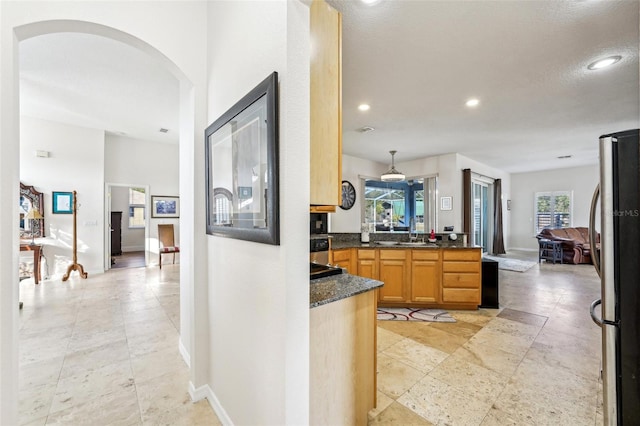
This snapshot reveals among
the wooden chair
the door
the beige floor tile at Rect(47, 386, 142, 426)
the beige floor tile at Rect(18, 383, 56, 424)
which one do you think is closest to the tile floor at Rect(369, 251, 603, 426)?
the beige floor tile at Rect(47, 386, 142, 426)

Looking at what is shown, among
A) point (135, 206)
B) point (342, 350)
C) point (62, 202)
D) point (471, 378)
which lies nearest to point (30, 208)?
point (62, 202)

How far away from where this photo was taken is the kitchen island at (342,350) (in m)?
1.36

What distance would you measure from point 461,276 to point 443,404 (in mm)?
2232

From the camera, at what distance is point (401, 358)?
2.43 metres

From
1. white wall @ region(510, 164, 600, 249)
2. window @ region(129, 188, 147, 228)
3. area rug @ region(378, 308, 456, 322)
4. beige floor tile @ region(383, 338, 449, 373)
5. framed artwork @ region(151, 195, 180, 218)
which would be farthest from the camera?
window @ region(129, 188, 147, 228)

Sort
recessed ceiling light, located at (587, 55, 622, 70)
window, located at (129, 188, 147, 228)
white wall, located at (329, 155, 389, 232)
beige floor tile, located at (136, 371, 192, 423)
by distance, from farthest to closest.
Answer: window, located at (129, 188, 147, 228), white wall, located at (329, 155, 389, 232), recessed ceiling light, located at (587, 55, 622, 70), beige floor tile, located at (136, 371, 192, 423)

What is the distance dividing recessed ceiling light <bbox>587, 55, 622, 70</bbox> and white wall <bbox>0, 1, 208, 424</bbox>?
3688mm

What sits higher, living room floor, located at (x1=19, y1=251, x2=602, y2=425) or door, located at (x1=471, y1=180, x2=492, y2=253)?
door, located at (x1=471, y1=180, x2=492, y2=253)

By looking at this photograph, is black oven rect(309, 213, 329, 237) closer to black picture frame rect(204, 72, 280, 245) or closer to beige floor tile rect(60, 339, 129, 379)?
black picture frame rect(204, 72, 280, 245)

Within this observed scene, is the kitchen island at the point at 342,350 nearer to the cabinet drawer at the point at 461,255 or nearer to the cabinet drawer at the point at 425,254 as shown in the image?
the cabinet drawer at the point at 425,254

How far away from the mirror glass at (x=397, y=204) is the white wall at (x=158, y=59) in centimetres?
541

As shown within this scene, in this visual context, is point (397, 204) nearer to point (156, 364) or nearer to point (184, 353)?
point (184, 353)

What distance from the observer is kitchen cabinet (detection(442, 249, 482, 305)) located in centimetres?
368

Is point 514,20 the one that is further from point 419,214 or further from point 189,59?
point 419,214
